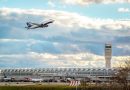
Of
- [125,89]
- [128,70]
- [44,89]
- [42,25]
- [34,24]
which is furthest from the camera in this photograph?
[34,24]

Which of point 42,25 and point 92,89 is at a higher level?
point 42,25

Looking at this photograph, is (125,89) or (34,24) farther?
(34,24)

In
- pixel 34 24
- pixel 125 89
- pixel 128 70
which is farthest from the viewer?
pixel 34 24

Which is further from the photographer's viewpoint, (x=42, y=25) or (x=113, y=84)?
(x=42, y=25)

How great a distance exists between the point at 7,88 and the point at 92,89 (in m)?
19.3

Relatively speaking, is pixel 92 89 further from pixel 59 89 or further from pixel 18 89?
pixel 18 89

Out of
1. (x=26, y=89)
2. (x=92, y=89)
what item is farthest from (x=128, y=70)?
(x=26, y=89)

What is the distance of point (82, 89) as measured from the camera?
84.5 meters

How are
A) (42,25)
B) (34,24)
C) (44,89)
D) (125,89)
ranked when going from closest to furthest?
(125,89) → (44,89) → (42,25) → (34,24)

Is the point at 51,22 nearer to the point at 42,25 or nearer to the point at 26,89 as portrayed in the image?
the point at 42,25

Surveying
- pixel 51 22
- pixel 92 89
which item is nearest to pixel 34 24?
pixel 51 22

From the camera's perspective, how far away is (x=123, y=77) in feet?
273

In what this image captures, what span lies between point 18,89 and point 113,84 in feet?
67.2

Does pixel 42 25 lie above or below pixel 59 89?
above
